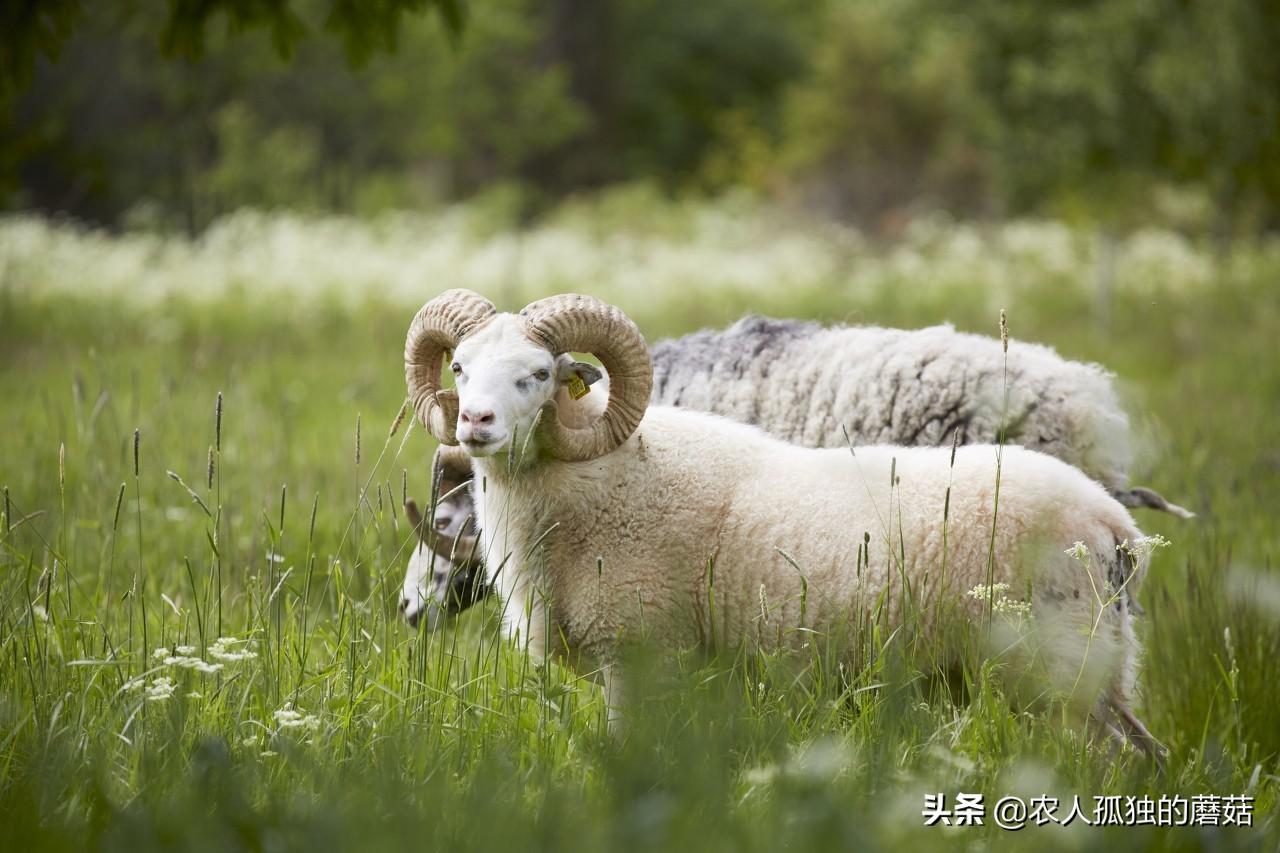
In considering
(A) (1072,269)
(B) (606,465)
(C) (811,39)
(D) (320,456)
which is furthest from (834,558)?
(C) (811,39)

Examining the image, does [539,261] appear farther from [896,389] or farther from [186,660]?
[186,660]

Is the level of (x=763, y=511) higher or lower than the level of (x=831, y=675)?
higher

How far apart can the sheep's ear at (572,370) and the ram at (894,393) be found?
756 millimetres

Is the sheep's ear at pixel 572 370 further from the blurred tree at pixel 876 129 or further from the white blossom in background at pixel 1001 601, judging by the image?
the blurred tree at pixel 876 129

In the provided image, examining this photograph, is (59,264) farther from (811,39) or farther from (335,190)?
(811,39)

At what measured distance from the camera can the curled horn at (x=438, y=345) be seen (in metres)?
3.89

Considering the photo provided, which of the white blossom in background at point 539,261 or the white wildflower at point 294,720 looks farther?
the white blossom in background at point 539,261

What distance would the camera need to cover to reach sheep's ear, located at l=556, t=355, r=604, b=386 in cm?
382

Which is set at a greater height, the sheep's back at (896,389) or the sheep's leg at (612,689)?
the sheep's back at (896,389)

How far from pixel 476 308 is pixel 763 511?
3.62 feet

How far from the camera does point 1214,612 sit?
4336 millimetres

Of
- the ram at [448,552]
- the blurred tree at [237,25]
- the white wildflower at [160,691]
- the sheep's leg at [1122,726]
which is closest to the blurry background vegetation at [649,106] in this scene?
the blurred tree at [237,25]

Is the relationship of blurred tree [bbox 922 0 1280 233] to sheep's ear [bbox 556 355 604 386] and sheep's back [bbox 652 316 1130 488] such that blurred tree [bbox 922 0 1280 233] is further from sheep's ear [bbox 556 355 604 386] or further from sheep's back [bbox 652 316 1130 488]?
sheep's ear [bbox 556 355 604 386]

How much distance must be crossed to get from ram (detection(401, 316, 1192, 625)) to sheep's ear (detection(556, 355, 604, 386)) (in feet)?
2.48
